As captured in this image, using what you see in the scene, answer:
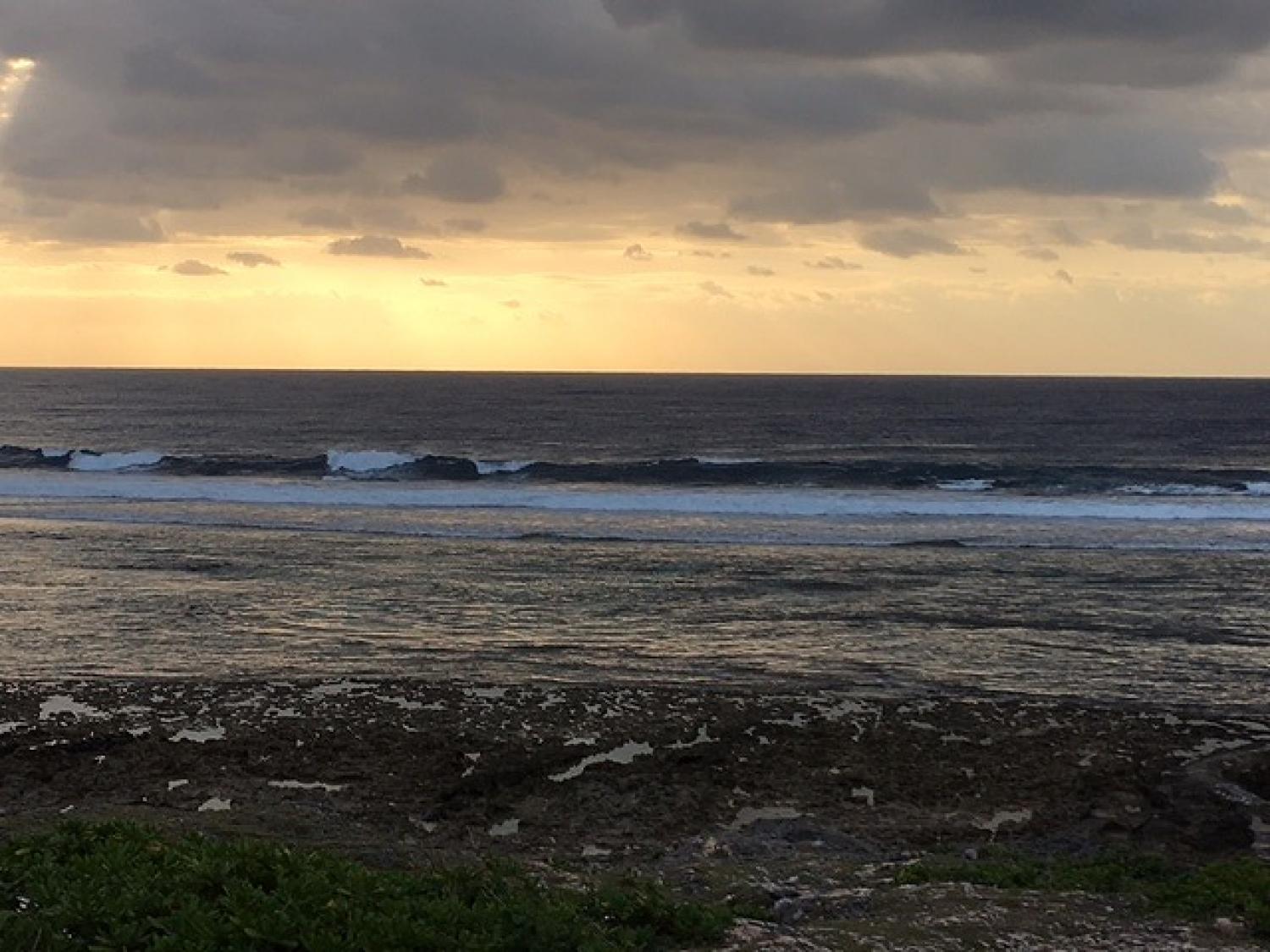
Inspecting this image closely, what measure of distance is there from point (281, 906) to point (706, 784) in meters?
7.48

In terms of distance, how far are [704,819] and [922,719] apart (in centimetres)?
501

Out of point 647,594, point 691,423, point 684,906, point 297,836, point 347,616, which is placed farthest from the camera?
point 691,423

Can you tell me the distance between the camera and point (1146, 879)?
11305mm

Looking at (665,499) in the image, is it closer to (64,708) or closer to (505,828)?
(64,708)

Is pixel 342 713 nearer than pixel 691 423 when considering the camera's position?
Yes

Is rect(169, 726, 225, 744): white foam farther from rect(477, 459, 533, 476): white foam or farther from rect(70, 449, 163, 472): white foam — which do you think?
rect(70, 449, 163, 472): white foam

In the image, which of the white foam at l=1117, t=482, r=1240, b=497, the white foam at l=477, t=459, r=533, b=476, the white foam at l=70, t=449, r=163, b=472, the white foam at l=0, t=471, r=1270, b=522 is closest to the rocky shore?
the white foam at l=0, t=471, r=1270, b=522

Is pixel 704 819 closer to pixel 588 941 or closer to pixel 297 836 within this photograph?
pixel 297 836

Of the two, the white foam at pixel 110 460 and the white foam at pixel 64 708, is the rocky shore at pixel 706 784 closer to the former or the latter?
the white foam at pixel 64 708

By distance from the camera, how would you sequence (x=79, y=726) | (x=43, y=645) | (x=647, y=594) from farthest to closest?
(x=647, y=594)
(x=43, y=645)
(x=79, y=726)

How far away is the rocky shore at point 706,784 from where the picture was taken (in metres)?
10.4

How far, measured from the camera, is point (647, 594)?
90.7 feet

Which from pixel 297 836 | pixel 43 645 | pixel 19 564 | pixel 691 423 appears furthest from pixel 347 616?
pixel 691 423

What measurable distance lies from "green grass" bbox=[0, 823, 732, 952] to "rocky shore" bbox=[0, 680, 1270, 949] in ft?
3.48
